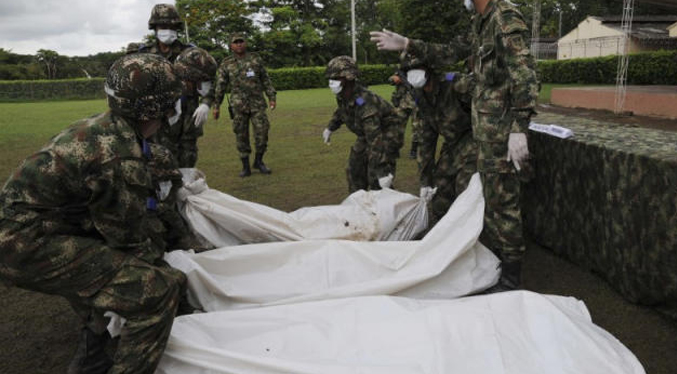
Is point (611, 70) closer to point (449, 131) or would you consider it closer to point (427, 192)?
point (449, 131)

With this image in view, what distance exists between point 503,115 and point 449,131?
2.97 feet

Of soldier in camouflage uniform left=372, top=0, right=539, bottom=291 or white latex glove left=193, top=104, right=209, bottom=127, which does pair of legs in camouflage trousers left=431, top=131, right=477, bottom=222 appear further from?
white latex glove left=193, top=104, right=209, bottom=127

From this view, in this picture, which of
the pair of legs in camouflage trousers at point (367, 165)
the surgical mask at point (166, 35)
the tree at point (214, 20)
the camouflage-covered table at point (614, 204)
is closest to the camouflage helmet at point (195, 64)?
the surgical mask at point (166, 35)

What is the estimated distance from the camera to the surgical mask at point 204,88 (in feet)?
16.1

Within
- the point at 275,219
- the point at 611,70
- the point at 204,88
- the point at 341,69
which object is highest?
the point at 611,70

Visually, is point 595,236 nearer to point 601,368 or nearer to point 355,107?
point 601,368

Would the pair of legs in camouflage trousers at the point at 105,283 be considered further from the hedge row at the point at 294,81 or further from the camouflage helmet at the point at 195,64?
the hedge row at the point at 294,81

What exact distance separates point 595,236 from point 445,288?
1.03m

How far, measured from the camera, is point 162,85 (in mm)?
2125

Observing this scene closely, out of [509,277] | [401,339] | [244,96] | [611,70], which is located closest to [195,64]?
[244,96]

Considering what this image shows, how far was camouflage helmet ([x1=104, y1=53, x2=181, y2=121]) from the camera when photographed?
2055 millimetres

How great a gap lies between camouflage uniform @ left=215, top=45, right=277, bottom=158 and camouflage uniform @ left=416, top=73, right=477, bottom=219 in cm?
324

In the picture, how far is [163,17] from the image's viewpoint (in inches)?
179

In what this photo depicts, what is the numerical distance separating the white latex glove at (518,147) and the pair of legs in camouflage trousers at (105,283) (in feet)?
6.15
